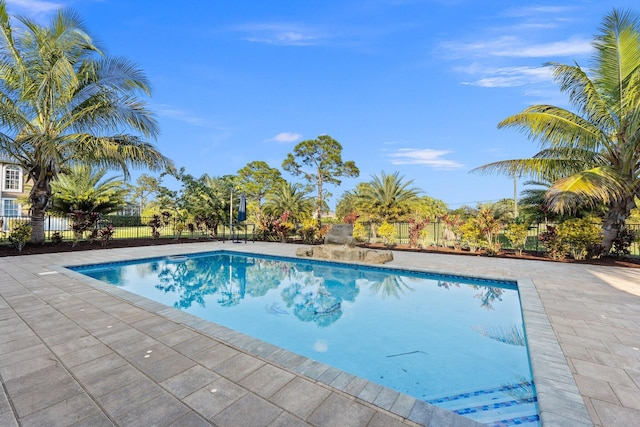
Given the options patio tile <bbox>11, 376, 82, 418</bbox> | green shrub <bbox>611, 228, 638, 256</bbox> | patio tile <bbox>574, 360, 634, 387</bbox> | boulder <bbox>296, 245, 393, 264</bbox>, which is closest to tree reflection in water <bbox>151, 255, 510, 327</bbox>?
boulder <bbox>296, 245, 393, 264</bbox>

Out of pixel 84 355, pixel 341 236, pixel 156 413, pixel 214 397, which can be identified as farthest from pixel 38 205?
pixel 214 397

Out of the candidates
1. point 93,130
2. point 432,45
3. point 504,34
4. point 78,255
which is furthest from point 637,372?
point 93,130

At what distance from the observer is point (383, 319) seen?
15.4 ft

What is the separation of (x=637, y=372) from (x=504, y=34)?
30.6ft

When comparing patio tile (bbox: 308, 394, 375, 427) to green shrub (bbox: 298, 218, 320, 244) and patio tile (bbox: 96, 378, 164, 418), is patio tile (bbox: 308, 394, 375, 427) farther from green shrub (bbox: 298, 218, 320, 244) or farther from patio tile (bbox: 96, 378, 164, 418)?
green shrub (bbox: 298, 218, 320, 244)

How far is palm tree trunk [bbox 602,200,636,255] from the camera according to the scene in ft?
26.5

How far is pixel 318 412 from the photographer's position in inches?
73.7

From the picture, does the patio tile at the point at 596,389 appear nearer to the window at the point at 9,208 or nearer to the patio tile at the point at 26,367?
the patio tile at the point at 26,367

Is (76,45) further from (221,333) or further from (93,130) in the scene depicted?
(221,333)

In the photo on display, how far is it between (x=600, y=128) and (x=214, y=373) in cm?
1096

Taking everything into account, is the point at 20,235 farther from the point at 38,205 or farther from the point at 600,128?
the point at 600,128

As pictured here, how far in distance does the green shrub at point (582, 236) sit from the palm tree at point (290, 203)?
10.9 meters

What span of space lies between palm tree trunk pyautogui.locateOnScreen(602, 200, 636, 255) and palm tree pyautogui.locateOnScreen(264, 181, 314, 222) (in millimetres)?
11815

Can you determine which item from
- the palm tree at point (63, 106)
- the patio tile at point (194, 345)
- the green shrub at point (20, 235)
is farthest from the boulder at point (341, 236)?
the green shrub at point (20, 235)
